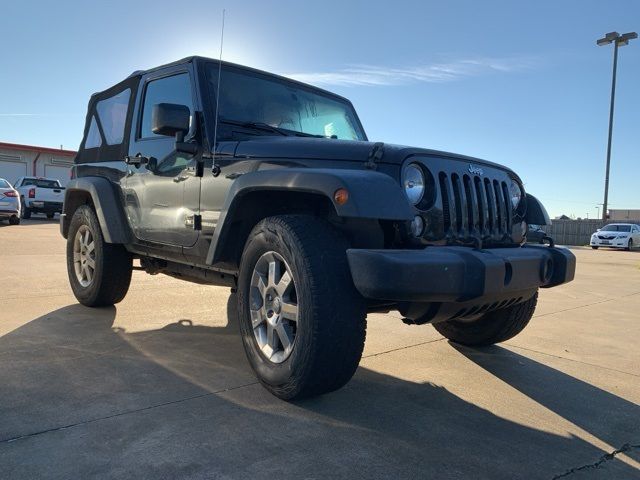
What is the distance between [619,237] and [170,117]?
2584 centimetres

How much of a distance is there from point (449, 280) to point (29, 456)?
6.30ft

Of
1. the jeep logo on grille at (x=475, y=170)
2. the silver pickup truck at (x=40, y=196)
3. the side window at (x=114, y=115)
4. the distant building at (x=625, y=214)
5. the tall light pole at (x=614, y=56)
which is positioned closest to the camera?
the jeep logo on grille at (x=475, y=170)

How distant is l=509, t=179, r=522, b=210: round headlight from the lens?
12.1 feet

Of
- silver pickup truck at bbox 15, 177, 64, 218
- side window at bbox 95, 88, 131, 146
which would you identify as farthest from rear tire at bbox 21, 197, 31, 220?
side window at bbox 95, 88, 131, 146

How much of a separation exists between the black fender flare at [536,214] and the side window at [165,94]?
2465 mm

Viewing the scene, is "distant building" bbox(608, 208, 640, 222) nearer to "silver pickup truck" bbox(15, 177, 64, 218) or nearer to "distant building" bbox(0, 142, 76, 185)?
"distant building" bbox(0, 142, 76, 185)

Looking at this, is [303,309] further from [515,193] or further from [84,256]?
[84,256]

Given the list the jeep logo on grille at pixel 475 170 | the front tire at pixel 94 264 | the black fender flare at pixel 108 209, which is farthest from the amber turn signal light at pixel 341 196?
the front tire at pixel 94 264

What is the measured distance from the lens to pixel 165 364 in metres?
3.47

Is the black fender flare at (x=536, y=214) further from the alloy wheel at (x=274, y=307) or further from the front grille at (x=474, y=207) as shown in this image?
the alloy wheel at (x=274, y=307)

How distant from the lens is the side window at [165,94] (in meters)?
3.87

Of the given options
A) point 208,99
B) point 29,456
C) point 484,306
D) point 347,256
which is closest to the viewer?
point 29,456

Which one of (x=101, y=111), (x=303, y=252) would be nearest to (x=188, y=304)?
(x=101, y=111)

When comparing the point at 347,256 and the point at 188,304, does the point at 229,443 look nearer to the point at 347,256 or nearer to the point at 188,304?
the point at 347,256
